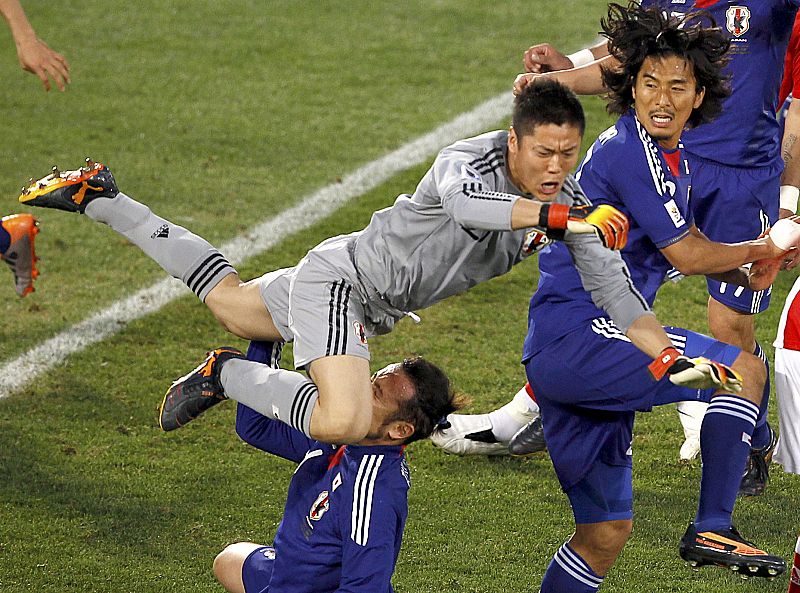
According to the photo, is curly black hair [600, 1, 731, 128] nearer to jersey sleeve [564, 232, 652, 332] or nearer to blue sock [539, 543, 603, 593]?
jersey sleeve [564, 232, 652, 332]

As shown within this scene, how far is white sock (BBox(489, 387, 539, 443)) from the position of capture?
19.9 ft

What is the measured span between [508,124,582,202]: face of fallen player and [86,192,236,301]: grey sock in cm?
139

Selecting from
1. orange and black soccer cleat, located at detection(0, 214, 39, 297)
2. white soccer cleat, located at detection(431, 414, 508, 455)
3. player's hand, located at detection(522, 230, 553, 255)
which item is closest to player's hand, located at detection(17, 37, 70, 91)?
orange and black soccer cleat, located at detection(0, 214, 39, 297)

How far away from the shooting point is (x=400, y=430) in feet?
13.6

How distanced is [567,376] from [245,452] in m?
1.98

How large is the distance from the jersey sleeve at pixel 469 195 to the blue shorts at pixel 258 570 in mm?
1295

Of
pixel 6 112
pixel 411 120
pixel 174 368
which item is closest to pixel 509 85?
pixel 411 120

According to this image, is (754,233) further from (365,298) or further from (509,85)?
(509,85)

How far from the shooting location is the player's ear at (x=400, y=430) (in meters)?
4.15

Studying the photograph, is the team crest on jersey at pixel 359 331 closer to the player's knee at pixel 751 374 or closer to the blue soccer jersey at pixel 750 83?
the player's knee at pixel 751 374

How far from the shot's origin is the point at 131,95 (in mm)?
11188

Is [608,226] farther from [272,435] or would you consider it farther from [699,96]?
[272,435]

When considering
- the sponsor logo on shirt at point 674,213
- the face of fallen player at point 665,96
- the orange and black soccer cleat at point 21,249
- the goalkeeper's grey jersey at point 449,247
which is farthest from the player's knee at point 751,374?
the orange and black soccer cleat at point 21,249

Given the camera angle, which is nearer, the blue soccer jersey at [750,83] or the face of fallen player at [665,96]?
the face of fallen player at [665,96]
